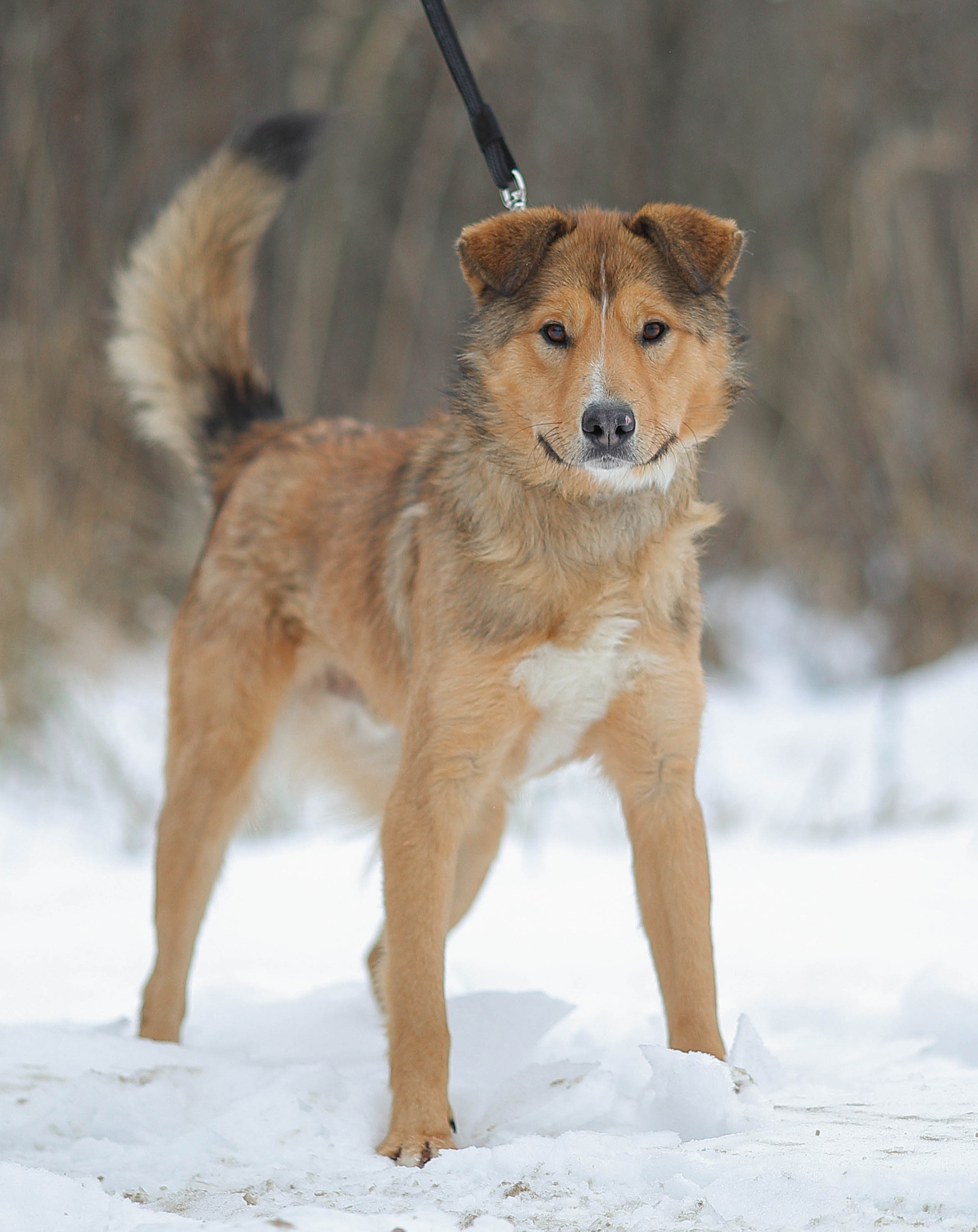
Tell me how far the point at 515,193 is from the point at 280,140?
1076 mm

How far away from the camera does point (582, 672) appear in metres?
2.89

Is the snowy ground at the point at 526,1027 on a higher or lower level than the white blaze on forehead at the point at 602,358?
lower

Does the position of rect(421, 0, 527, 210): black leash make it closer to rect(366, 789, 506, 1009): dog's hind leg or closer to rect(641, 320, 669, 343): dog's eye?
rect(641, 320, 669, 343): dog's eye

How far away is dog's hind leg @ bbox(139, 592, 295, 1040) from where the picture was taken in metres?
3.66

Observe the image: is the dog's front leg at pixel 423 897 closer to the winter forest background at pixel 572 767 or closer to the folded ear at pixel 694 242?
the winter forest background at pixel 572 767

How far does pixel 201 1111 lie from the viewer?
2.68 m

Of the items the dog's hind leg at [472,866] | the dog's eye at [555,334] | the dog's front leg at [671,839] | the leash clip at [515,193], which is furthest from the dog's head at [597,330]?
the dog's hind leg at [472,866]

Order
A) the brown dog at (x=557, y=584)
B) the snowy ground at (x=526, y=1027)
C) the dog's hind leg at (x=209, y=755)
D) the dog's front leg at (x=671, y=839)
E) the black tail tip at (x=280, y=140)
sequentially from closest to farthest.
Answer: the snowy ground at (x=526, y=1027) < the brown dog at (x=557, y=584) < the dog's front leg at (x=671, y=839) < the dog's hind leg at (x=209, y=755) < the black tail tip at (x=280, y=140)

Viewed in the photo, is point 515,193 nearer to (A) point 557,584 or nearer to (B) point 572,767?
(A) point 557,584

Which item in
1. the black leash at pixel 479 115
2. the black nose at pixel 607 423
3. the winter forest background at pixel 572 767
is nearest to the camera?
the winter forest background at pixel 572 767

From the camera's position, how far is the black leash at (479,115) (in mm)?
3434

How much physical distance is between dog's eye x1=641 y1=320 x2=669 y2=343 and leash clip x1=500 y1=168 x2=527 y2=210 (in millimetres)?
666

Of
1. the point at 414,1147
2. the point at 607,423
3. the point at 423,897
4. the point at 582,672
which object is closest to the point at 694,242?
the point at 607,423

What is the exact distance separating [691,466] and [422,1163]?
1628 millimetres
